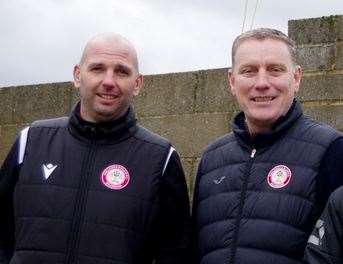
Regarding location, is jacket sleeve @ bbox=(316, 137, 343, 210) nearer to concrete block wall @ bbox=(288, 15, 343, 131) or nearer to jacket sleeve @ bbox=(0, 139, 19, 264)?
jacket sleeve @ bbox=(0, 139, 19, 264)

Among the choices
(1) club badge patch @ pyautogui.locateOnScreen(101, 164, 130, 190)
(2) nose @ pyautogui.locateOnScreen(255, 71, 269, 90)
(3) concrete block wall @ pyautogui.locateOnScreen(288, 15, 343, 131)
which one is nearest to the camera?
(2) nose @ pyautogui.locateOnScreen(255, 71, 269, 90)

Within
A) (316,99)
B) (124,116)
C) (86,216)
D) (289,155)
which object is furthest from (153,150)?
(316,99)

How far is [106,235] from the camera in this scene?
127 inches

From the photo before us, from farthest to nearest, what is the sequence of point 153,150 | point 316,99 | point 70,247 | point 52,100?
point 52,100
point 316,99
point 153,150
point 70,247

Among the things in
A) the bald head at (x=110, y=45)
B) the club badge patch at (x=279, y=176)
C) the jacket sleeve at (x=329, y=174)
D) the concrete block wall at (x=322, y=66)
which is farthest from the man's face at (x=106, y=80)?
the concrete block wall at (x=322, y=66)

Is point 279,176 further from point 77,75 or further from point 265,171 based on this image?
point 77,75

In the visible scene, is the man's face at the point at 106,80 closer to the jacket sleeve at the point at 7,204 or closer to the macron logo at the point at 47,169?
the macron logo at the point at 47,169

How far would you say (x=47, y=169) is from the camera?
11.0 ft

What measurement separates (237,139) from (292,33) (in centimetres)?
187

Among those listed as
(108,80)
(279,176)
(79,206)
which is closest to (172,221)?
(79,206)

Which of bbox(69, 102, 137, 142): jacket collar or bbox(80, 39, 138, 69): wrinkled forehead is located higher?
bbox(80, 39, 138, 69): wrinkled forehead

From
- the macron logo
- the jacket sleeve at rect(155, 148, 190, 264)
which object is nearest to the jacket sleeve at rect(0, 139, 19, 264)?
the macron logo

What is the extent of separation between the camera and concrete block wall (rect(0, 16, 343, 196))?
190 inches

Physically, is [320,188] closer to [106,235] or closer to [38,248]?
[106,235]
